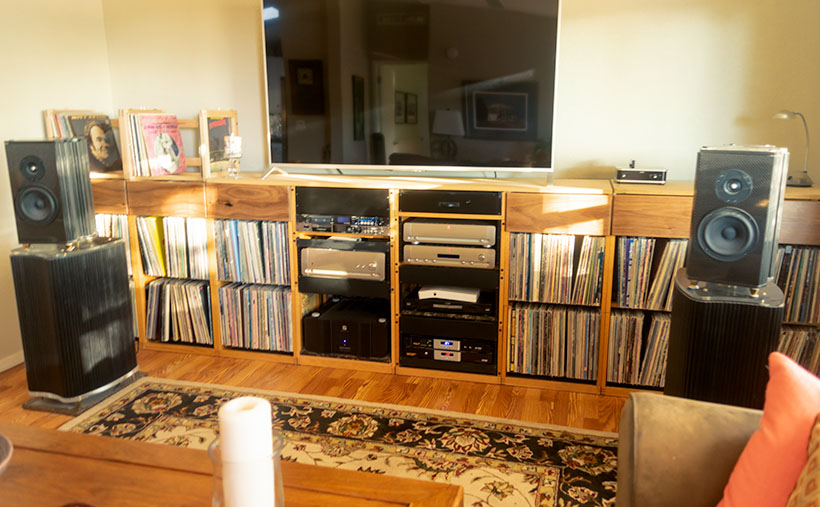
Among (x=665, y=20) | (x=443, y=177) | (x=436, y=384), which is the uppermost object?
(x=665, y=20)

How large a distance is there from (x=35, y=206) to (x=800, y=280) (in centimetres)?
299

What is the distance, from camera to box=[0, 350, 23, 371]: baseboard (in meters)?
2.94

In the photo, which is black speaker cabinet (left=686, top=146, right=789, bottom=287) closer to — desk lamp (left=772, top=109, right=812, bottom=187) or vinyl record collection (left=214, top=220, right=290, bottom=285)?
desk lamp (left=772, top=109, right=812, bottom=187)

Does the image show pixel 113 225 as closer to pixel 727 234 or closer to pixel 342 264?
pixel 342 264

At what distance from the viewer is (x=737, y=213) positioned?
176 centimetres

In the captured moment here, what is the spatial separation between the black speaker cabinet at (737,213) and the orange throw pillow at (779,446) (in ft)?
2.43

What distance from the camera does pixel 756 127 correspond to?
2.68m

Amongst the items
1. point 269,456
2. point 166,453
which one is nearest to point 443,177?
point 166,453

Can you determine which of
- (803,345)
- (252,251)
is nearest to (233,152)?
(252,251)

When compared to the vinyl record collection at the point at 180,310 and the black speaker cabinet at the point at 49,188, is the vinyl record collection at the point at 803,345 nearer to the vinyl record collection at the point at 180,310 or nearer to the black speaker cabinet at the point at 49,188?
the vinyl record collection at the point at 180,310

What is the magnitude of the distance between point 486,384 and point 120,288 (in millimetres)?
1629

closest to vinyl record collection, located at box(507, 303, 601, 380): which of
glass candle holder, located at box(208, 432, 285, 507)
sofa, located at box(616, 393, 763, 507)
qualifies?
sofa, located at box(616, 393, 763, 507)

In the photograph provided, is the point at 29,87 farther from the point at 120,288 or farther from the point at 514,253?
the point at 514,253

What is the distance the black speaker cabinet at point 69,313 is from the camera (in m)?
2.42
